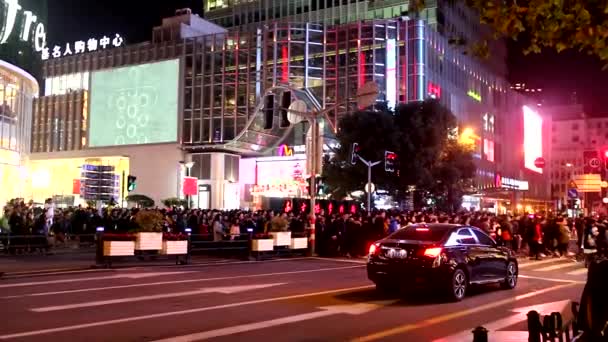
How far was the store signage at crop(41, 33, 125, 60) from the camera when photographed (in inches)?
2594

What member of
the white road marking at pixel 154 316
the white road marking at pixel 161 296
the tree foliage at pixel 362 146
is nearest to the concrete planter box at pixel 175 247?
the white road marking at pixel 161 296

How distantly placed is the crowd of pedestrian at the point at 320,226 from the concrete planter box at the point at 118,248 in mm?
4242

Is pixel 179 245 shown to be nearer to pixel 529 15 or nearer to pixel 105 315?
pixel 105 315

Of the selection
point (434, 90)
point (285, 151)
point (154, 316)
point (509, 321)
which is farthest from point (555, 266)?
point (434, 90)

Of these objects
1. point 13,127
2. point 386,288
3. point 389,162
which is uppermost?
point 13,127

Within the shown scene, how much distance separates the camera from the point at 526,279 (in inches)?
682

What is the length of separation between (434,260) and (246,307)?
3.75 m

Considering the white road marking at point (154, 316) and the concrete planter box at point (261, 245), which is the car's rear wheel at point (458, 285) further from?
the concrete planter box at point (261, 245)

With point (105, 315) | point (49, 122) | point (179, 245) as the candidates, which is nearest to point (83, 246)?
point (179, 245)

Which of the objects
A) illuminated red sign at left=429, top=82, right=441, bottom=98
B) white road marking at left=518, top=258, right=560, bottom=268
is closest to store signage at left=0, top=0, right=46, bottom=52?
white road marking at left=518, top=258, right=560, bottom=268

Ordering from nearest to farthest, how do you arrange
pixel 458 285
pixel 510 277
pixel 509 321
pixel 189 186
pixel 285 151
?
pixel 509 321 → pixel 458 285 → pixel 510 277 → pixel 189 186 → pixel 285 151

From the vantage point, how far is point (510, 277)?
15078mm

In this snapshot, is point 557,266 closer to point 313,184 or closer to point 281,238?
point 313,184

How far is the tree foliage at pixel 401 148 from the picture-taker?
38.7 metres
